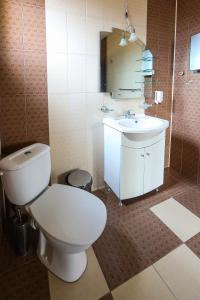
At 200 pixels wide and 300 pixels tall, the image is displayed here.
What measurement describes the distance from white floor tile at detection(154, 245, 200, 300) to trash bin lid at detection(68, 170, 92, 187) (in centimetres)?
85

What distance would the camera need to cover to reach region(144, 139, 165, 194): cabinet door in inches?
72.4

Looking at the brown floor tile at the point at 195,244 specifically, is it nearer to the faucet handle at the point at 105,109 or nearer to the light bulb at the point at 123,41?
the faucet handle at the point at 105,109

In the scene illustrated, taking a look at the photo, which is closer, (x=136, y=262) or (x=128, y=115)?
(x=136, y=262)

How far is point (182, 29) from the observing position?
2.16m

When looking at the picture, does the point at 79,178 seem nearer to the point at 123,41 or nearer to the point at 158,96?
the point at 158,96

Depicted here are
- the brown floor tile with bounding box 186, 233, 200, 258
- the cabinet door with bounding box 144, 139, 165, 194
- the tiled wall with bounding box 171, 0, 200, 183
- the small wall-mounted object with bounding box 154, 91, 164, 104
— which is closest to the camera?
the brown floor tile with bounding box 186, 233, 200, 258

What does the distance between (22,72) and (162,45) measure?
162cm

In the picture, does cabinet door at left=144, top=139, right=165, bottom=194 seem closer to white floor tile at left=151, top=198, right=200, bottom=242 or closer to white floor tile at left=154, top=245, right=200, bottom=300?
white floor tile at left=151, top=198, right=200, bottom=242

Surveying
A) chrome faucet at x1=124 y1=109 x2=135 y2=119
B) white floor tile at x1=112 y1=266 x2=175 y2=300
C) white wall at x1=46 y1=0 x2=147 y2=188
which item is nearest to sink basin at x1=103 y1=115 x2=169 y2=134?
chrome faucet at x1=124 y1=109 x2=135 y2=119

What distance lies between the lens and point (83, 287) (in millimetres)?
1160

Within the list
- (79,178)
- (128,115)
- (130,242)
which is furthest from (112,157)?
(130,242)

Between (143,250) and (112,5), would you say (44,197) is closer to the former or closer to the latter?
(143,250)

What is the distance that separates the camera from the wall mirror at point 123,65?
1869mm

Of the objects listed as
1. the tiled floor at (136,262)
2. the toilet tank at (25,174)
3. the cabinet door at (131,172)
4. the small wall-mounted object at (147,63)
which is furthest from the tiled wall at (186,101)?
the toilet tank at (25,174)
